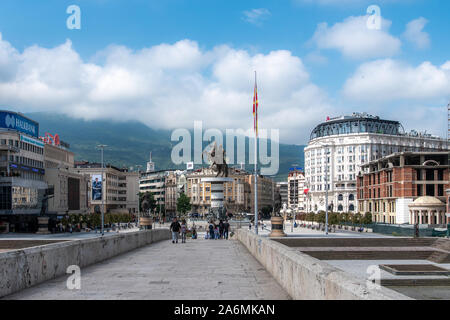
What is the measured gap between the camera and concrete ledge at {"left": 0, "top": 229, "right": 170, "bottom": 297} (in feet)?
36.3

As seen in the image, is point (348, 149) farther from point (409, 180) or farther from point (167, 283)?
point (167, 283)

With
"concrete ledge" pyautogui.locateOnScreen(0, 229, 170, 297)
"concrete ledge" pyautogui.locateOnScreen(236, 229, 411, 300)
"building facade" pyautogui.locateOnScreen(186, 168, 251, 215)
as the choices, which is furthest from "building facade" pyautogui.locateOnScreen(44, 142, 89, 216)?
"concrete ledge" pyautogui.locateOnScreen(236, 229, 411, 300)

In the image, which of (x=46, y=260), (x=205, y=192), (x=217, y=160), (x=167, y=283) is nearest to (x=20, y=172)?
(x=217, y=160)

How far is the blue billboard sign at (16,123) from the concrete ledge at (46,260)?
81.4 meters

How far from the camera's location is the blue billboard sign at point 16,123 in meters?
93.9

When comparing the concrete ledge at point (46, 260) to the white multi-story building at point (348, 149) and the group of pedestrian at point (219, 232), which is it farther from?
the white multi-story building at point (348, 149)

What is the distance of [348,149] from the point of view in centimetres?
17250

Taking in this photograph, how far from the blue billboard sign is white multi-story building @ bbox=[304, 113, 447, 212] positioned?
3726 inches

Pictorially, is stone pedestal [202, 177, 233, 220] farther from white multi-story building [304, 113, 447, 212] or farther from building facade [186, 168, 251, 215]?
building facade [186, 168, 251, 215]

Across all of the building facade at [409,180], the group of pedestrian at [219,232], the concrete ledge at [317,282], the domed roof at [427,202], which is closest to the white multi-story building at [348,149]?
the building facade at [409,180]

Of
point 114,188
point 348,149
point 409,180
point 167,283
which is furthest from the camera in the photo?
point 114,188

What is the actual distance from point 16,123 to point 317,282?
9807cm
